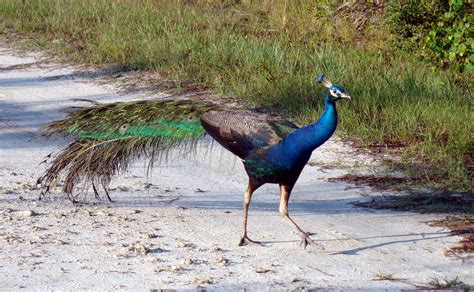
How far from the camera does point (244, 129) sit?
5.72 m

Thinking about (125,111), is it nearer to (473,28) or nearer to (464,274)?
(464,274)

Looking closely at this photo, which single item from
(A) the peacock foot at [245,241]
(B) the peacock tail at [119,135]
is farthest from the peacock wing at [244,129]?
(A) the peacock foot at [245,241]

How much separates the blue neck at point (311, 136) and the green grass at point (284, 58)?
6.06 ft

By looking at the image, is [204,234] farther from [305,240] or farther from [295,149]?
[295,149]

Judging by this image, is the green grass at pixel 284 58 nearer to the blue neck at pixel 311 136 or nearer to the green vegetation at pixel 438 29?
the green vegetation at pixel 438 29

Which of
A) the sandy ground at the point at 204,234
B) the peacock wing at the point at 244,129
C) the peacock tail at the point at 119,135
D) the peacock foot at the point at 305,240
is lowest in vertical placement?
the sandy ground at the point at 204,234

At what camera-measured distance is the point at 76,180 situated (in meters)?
6.26

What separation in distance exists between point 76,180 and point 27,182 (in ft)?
3.29

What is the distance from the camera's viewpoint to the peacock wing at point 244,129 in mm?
5633

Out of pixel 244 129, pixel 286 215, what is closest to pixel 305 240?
pixel 286 215

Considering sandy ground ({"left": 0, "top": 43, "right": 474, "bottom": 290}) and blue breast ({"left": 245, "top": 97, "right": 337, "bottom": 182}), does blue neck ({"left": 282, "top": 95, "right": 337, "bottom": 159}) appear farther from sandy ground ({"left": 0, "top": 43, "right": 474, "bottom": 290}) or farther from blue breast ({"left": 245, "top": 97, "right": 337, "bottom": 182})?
sandy ground ({"left": 0, "top": 43, "right": 474, "bottom": 290})

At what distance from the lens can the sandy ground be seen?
5262mm

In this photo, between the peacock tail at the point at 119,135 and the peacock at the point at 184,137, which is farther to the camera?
the peacock tail at the point at 119,135

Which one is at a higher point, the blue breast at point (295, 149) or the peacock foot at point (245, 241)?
the blue breast at point (295, 149)
